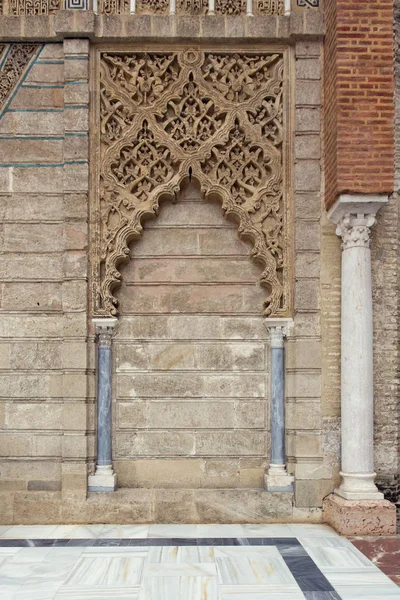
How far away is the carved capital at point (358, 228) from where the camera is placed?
4.92 m

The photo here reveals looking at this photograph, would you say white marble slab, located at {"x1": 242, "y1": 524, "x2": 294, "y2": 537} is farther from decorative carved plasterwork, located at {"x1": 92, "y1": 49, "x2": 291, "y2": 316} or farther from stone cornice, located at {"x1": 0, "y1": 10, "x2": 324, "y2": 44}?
stone cornice, located at {"x1": 0, "y1": 10, "x2": 324, "y2": 44}

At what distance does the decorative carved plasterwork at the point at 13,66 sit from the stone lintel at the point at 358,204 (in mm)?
2974

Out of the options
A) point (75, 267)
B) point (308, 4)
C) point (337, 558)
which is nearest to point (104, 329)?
point (75, 267)

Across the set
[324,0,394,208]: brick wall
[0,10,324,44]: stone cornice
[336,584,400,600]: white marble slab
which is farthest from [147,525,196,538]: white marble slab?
[0,10,324,44]: stone cornice

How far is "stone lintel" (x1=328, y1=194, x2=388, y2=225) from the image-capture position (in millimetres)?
4766

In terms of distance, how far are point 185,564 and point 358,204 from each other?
9.75 feet

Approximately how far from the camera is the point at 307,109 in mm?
5281

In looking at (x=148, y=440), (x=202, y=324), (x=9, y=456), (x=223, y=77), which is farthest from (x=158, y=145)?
(x=9, y=456)

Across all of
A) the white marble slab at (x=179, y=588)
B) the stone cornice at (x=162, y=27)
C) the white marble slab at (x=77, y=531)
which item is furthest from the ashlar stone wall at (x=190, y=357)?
the white marble slab at (x=179, y=588)

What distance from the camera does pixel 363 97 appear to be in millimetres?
4812

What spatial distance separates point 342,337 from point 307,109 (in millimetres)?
2004

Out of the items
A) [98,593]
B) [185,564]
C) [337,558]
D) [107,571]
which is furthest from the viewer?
[337,558]

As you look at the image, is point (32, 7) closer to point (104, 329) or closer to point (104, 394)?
point (104, 329)

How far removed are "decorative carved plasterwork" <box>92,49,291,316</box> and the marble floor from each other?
1859mm
